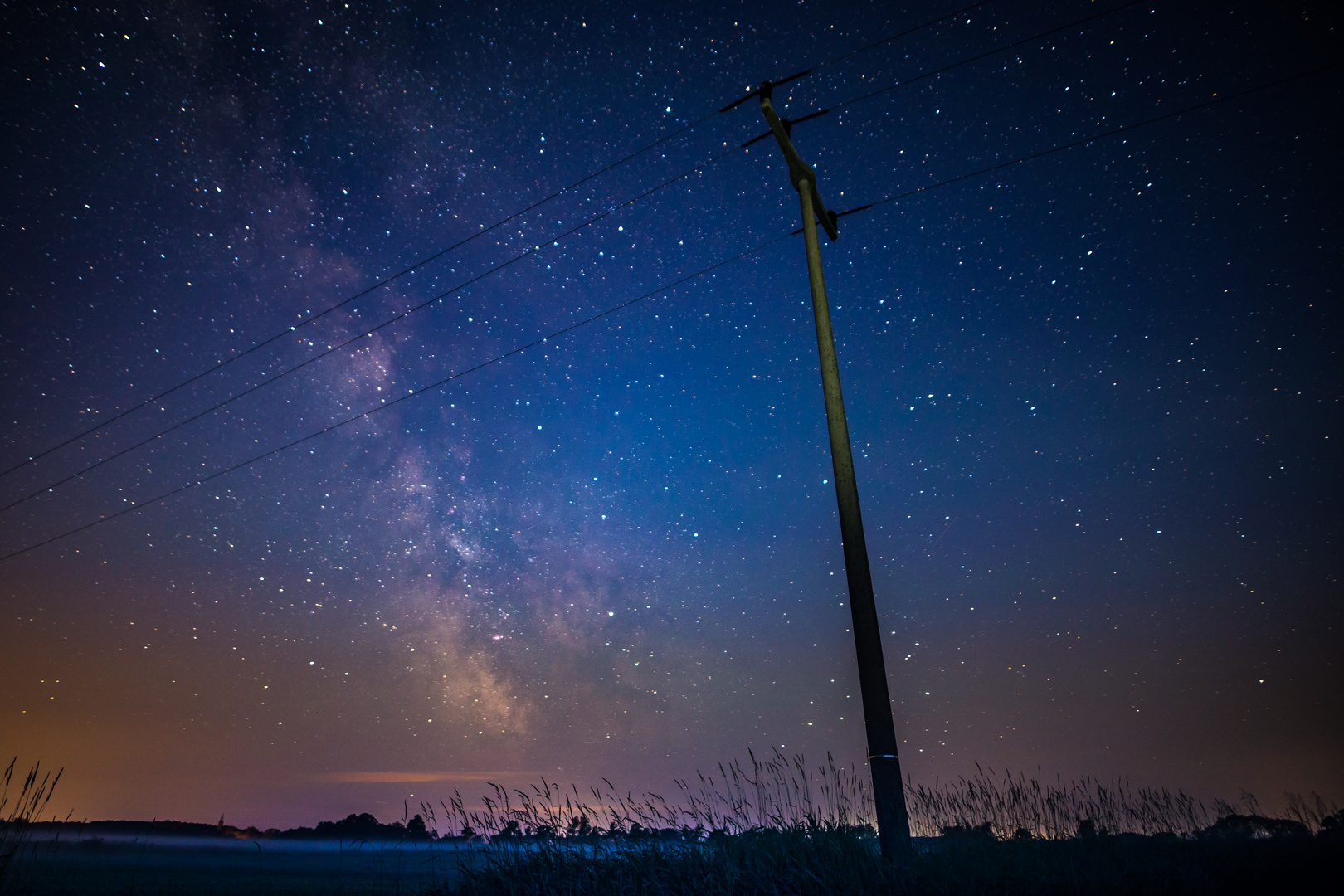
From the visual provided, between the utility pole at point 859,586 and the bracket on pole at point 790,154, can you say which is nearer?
the utility pole at point 859,586

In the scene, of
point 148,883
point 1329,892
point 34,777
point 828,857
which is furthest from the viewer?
point 148,883

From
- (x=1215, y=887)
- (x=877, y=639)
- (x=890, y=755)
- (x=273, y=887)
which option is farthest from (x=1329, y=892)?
(x=273, y=887)

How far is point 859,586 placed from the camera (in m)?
5.27

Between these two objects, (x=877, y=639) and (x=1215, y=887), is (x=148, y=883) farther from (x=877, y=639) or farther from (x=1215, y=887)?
(x=1215, y=887)

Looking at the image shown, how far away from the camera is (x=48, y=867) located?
34.6ft

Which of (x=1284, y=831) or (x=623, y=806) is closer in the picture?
(x=623, y=806)

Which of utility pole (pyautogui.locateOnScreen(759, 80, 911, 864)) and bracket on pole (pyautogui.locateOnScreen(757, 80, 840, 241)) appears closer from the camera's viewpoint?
utility pole (pyautogui.locateOnScreen(759, 80, 911, 864))

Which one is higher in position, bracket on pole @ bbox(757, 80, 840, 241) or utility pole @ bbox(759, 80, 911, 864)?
bracket on pole @ bbox(757, 80, 840, 241)

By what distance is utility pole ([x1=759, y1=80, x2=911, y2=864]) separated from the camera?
188 inches

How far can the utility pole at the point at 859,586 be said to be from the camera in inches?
188

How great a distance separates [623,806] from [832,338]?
211 inches

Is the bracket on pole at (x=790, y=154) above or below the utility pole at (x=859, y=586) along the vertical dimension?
above

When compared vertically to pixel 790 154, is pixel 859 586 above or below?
below

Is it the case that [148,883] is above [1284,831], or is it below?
below
